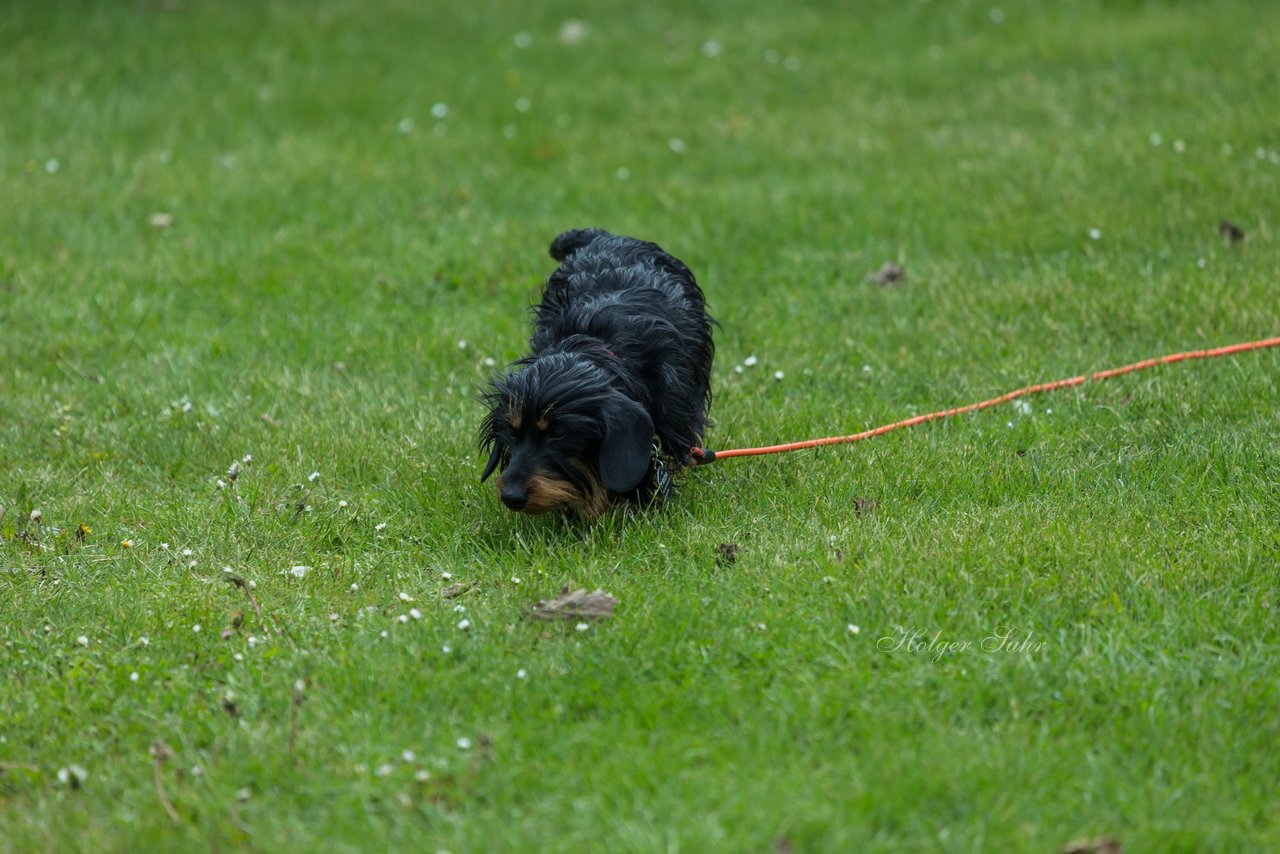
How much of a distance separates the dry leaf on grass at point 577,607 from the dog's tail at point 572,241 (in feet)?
7.35

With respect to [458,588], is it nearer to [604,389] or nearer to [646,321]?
[604,389]

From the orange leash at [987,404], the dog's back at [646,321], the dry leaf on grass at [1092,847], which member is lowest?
the dry leaf on grass at [1092,847]

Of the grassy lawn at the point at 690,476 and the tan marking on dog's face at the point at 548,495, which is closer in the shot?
the grassy lawn at the point at 690,476

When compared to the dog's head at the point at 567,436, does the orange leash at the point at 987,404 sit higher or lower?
Result: lower

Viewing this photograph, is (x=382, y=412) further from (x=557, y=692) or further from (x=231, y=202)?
(x=231, y=202)

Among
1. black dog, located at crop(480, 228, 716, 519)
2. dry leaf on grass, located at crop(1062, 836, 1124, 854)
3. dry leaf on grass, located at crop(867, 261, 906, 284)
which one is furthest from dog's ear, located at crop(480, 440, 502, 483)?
dry leaf on grass, located at crop(867, 261, 906, 284)

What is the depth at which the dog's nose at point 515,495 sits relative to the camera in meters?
4.58

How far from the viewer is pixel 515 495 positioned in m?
4.58

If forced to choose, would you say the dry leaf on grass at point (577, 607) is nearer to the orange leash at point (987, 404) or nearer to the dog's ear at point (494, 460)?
the dog's ear at point (494, 460)

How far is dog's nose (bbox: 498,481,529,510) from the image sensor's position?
15.0 ft

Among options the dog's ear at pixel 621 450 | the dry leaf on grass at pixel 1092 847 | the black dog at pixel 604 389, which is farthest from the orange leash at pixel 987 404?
the dry leaf on grass at pixel 1092 847

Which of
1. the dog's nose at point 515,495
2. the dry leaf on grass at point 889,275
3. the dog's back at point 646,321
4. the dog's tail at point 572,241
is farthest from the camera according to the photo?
the dry leaf on grass at point 889,275

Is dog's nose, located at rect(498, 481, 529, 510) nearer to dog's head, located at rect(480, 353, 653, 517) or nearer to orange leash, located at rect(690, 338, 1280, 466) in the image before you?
dog's head, located at rect(480, 353, 653, 517)

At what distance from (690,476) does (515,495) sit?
3.77ft
